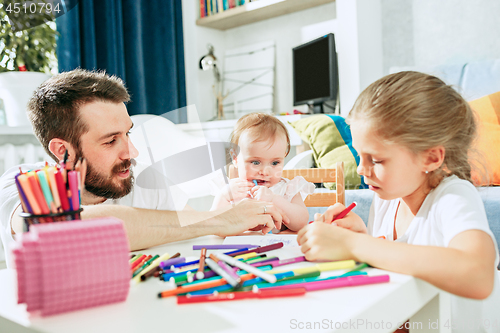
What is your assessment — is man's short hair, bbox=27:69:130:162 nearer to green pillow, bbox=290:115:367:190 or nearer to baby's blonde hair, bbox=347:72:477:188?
baby's blonde hair, bbox=347:72:477:188

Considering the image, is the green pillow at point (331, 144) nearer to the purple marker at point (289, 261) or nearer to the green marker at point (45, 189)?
the purple marker at point (289, 261)

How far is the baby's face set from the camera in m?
1.04

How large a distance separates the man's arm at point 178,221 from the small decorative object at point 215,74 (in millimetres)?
2223

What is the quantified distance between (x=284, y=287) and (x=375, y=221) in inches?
23.8

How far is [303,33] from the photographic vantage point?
111 inches

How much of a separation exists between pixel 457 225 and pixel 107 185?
31.4 inches

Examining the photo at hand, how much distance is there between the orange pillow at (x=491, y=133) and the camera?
4.61ft

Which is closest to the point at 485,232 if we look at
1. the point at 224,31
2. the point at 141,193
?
the point at 141,193

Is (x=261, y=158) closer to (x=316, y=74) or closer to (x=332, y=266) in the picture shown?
(x=332, y=266)

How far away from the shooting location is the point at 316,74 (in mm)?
2531

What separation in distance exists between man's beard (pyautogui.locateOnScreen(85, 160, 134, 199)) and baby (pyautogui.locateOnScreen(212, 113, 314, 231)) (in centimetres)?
30

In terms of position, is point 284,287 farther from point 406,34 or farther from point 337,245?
point 406,34

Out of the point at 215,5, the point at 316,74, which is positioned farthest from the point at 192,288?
the point at 215,5

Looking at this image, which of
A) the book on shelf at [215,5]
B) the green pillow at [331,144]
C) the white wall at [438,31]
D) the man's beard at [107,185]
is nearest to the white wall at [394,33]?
the white wall at [438,31]
